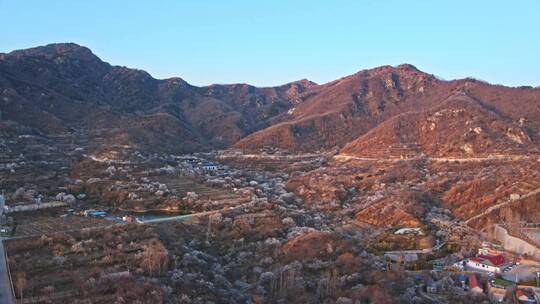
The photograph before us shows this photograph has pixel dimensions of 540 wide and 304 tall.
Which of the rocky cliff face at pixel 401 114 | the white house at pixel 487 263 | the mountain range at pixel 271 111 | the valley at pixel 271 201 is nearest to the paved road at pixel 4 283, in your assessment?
the valley at pixel 271 201

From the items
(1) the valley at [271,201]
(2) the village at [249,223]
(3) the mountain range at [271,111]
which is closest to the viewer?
(1) the valley at [271,201]

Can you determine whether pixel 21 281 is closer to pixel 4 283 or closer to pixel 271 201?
pixel 4 283

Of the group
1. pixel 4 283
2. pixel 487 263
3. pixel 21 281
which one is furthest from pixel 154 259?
pixel 487 263

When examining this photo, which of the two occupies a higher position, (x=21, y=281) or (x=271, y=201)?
(x=21, y=281)

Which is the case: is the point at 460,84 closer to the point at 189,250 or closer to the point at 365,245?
the point at 365,245

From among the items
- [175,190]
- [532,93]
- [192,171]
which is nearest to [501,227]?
[175,190]

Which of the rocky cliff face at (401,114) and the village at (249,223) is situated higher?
the rocky cliff face at (401,114)

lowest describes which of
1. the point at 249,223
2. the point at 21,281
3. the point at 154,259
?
the point at 249,223

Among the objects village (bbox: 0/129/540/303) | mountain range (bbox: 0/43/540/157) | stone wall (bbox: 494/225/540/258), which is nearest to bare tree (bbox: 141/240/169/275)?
village (bbox: 0/129/540/303)

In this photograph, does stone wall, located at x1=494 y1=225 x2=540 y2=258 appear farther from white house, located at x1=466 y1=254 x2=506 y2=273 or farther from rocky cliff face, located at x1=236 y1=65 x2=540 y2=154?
rocky cliff face, located at x1=236 y1=65 x2=540 y2=154

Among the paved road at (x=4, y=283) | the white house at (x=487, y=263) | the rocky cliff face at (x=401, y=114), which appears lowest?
the white house at (x=487, y=263)

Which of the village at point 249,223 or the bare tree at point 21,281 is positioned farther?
the village at point 249,223

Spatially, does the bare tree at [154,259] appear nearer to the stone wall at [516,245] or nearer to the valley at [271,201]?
the valley at [271,201]
